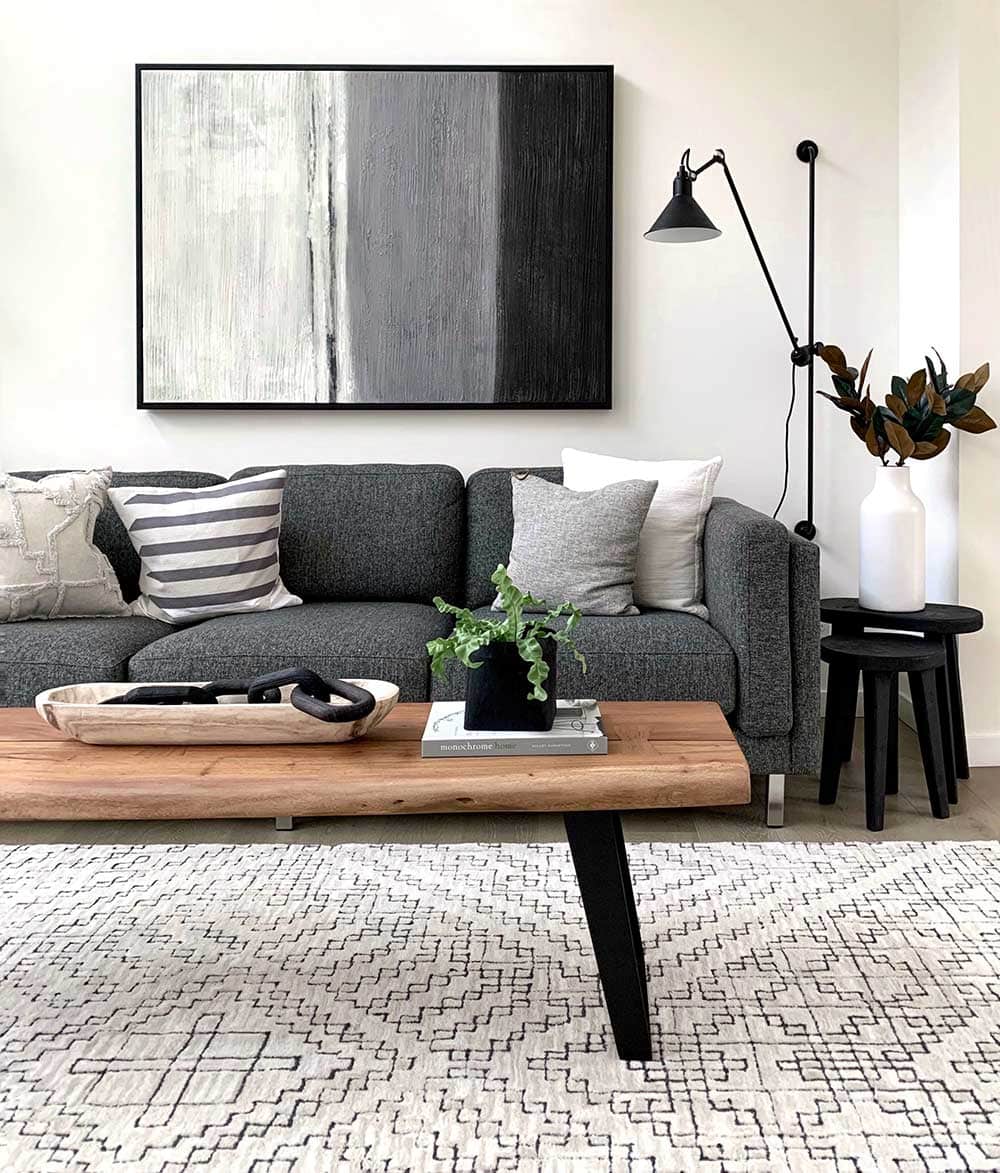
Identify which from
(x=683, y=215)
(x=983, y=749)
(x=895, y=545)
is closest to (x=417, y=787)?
(x=895, y=545)

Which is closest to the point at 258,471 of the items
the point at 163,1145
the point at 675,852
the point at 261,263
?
the point at 261,263

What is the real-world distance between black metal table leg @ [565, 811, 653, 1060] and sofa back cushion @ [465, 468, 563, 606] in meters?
1.77

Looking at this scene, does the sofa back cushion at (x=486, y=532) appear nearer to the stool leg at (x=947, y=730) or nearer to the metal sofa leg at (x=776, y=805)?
the metal sofa leg at (x=776, y=805)

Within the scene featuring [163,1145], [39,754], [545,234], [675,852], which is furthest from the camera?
[545,234]

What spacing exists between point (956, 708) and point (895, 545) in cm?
49

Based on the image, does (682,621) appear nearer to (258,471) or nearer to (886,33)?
(258,471)

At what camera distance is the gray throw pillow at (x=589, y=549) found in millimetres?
2922

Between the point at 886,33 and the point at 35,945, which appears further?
the point at 886,33

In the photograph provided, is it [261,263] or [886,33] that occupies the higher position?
[886,33]

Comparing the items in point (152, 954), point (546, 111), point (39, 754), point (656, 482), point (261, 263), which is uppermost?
point (546, 111)

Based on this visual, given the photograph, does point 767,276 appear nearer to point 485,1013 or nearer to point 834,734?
point 834,734

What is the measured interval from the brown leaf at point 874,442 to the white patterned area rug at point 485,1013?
1.08 m

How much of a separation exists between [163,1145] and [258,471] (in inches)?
89.4

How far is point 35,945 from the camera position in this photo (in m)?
2.00
